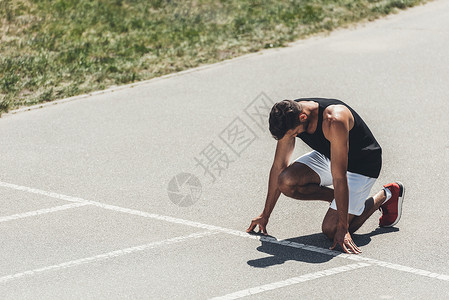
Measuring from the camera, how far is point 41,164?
886cm

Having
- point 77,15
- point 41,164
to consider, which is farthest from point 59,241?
point 77,15

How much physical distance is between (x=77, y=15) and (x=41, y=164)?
6.47m

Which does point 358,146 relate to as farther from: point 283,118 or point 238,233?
point 238,233

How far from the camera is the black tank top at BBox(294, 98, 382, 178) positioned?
6.58 m

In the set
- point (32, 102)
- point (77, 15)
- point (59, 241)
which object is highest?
point (77, 15)

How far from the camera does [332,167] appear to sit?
6375mm

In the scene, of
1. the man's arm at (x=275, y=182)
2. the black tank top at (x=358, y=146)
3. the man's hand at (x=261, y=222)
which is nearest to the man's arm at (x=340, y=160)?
the black tank top at (x=358, y=146)

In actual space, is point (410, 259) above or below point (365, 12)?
below

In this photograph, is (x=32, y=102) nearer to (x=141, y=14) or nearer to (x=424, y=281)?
(x=141, y=14)

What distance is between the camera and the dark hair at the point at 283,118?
20.1 ft

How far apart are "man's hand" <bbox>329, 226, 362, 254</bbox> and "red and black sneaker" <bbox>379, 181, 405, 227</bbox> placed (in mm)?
721

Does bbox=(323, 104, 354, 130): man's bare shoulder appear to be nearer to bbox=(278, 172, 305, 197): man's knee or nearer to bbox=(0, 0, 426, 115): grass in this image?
bbox=(278, 172, 305, 197): man's knee

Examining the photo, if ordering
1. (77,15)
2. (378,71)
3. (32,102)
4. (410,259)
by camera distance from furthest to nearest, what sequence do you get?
(77,15) < (378,71) < (32,102) < (410,259)

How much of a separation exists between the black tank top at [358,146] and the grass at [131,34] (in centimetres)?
579
